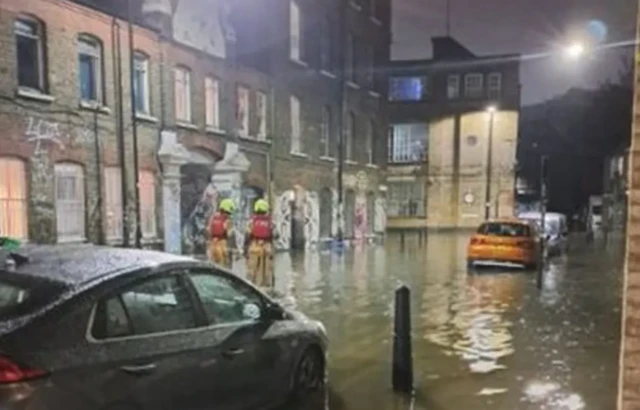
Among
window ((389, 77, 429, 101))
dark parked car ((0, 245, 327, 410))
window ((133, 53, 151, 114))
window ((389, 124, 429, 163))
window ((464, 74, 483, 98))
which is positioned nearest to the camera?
dark parked car ((0, 245, 327, 410))

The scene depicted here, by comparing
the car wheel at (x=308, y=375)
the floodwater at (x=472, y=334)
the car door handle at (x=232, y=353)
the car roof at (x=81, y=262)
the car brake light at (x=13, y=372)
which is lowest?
the floodwater at (x=472, y=334)

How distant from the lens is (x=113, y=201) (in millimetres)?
18094

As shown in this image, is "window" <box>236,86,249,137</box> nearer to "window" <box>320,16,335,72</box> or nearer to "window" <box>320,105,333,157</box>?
"window" <box>320,105,333,157</box>

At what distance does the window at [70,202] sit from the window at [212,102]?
242 inches

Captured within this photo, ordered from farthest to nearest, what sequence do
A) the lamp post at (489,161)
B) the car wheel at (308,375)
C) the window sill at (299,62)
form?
the lamp post at (489,161)
the window sill at (299,62)
the car wheel at (308,375)

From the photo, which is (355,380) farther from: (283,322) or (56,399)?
(56,399)

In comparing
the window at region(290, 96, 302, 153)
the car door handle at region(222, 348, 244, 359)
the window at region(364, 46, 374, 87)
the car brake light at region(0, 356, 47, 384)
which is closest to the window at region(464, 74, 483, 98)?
Result: the window at region(364, 46, 374, 87)

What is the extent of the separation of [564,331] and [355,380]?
15.2 feet

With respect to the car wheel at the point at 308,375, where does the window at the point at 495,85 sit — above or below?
above

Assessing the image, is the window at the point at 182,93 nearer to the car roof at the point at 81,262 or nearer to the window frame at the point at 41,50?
the window frame at the point at 41,50

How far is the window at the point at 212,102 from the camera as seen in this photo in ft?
73.0

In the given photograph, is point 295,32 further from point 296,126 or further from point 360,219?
point 360,219

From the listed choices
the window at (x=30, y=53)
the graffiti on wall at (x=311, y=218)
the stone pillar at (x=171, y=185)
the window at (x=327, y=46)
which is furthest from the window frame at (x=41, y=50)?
the window at (x=327, y=46)

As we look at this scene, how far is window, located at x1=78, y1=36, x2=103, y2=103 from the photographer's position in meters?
17.3
